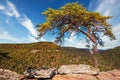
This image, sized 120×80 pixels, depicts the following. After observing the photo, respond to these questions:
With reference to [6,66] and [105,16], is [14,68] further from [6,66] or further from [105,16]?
[105,16]

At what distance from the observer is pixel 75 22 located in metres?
20.4

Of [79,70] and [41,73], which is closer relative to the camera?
[79,70]

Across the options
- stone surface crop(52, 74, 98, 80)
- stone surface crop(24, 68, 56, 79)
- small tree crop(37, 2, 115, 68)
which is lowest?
stone surface crop(52, 74, 98, 80)

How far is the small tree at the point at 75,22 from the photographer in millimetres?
19531

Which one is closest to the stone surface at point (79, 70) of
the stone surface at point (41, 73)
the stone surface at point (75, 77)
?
the stone surface at point (75, 77)

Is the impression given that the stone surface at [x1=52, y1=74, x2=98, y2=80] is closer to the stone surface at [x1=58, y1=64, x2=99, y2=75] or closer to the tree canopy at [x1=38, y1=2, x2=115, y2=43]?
the stone surface at [x1=58, y1=64, x2=99, y2=75]

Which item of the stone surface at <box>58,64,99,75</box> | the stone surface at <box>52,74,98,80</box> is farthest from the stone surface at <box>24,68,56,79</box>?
the stone surface at <box>52,74,98,80</box>

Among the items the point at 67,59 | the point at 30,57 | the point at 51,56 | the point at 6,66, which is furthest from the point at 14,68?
the point at 67,59

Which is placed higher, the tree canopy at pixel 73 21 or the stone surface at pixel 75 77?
the tree canopy at pixel 73 21

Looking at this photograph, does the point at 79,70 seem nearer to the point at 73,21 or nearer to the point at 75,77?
the point at 75,77

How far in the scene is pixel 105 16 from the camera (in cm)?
2059

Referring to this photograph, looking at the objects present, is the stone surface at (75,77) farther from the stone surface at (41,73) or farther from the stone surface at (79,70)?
the stone surface at (41,73)

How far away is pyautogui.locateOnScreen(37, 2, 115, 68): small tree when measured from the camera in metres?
19.5

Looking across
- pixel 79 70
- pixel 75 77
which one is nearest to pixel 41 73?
pixel 75 77
